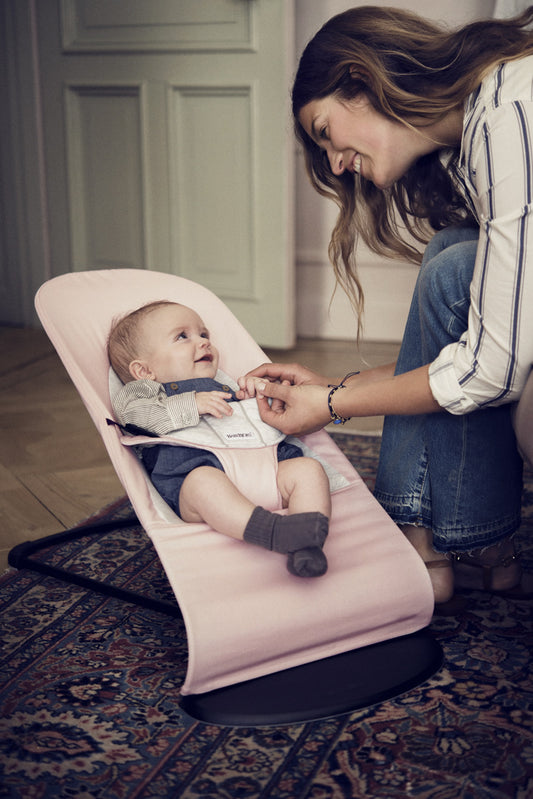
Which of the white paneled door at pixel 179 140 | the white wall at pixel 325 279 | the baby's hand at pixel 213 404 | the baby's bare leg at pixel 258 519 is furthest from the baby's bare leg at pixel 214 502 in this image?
the white wall at pixel 325 279

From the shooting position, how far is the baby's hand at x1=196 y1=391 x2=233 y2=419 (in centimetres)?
133

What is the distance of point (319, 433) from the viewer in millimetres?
1459

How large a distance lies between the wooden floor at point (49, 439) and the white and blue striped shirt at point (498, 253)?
55 cm

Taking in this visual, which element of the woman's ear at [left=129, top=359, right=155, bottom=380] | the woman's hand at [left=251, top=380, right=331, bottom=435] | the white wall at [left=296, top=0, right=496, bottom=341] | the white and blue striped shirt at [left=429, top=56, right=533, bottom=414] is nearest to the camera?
the white and blue striped shirt at [left=429, top=56, right=533, bottom=414]

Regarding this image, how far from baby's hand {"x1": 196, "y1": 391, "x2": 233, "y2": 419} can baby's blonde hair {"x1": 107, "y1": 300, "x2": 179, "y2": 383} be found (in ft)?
0.47

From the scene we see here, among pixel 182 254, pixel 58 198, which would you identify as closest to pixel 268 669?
pixel 182 254

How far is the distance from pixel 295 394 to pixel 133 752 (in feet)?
1.86

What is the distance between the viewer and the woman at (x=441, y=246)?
42.6 inches

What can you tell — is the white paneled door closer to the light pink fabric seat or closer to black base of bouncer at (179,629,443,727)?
the light pink fabric seat

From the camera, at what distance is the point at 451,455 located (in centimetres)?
129

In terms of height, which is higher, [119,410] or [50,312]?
[50,312]

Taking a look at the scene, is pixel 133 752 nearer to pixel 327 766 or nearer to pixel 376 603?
pixel 327 766

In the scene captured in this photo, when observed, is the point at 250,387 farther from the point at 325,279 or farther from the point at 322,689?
the point at 325,279

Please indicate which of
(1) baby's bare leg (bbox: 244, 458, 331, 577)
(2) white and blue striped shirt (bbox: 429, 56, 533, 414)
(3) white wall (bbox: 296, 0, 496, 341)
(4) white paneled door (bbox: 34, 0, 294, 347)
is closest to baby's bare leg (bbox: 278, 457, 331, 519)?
(1) baby's bare leg (bbox: 244, 458, 331, 577)
